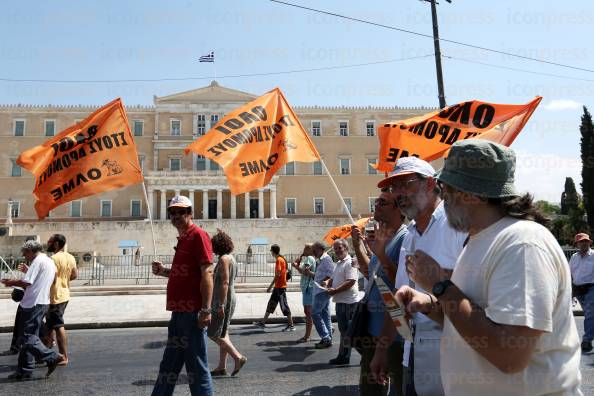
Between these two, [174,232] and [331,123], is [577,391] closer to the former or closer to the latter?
[174,232]

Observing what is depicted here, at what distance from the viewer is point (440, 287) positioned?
64.3 inches

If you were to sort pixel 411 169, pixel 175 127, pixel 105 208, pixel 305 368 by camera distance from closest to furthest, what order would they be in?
pixel 411 169, pixel 305 368, pixel 105 208, pixel 175 127

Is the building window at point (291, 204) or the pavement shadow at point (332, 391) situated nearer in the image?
the pavement shadow at point (332, 391)

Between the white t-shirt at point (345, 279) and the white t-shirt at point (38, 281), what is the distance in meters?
3.73

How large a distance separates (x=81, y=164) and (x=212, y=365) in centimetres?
427

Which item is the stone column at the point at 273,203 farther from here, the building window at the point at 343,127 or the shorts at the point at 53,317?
the shorts at the point at 53,317

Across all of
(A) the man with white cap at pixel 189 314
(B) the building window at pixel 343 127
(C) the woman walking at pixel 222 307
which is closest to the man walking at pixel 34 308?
(C) the woman walking at pixel 222 307

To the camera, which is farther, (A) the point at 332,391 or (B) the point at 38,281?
(B) the point at 38,281

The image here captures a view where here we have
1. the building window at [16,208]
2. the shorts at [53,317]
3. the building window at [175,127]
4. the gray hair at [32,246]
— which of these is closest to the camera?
the gray hair at [32,246]

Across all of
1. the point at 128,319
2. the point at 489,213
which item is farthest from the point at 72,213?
the point at 489,213

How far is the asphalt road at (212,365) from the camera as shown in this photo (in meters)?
5.23

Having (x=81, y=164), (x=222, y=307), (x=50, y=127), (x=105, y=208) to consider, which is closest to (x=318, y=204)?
(x=105, y=208)

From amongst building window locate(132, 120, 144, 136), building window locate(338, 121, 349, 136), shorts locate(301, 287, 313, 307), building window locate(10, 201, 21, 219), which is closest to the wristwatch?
shorts locate(301, 287, 313, 307)

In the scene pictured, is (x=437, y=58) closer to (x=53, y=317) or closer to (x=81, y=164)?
(x=81, y=164)
